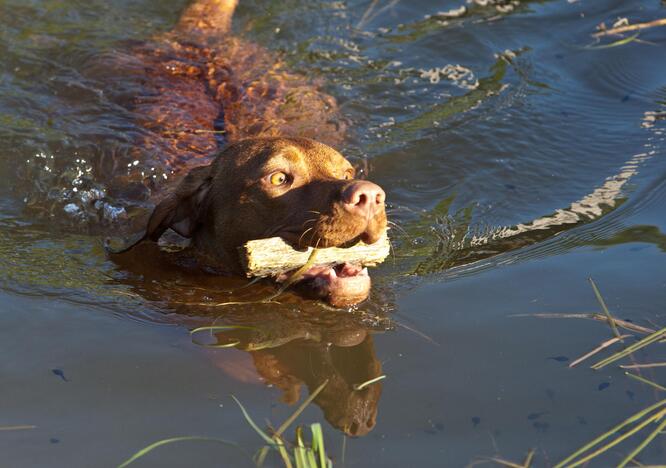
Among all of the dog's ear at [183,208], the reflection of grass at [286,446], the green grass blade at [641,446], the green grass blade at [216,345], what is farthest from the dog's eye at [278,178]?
the green grass blade at [641,446]

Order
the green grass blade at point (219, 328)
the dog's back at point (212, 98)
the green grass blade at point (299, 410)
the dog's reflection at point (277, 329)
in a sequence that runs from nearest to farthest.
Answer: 1. the green grass blade at point (299, 410)
2. the dog's reflection at point (277, 329)
3. the green grass blade at point (219, 328)
4. the dog's back at point (212, 98)

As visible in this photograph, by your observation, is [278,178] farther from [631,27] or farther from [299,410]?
[631,27]

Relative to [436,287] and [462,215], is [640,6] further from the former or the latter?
[436,287]

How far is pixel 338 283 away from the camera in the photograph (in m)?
5.11

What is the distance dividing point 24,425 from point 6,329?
1.04 m

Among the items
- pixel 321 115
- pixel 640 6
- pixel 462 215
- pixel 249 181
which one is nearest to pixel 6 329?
pixel 249 181

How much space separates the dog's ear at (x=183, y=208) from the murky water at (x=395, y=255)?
0.30 meters

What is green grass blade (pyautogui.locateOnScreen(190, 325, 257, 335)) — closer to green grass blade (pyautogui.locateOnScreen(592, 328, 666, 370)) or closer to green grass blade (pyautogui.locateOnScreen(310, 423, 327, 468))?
green grass blade (pyautogui.locateOnScreen(310, 423, 327, 468))

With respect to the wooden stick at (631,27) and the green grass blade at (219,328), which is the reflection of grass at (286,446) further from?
the wooden stick at (631,27)

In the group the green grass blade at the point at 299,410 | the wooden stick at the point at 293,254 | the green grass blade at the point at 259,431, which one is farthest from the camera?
the wooden stick at the point at 293,254

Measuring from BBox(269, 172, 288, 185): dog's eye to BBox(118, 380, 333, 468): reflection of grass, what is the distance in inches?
58.5

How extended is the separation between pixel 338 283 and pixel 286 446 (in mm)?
1257

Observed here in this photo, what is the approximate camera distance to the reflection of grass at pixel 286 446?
12.2 ft

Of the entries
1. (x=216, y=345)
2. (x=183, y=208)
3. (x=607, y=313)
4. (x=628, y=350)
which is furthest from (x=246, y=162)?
(x=628, y=350)
